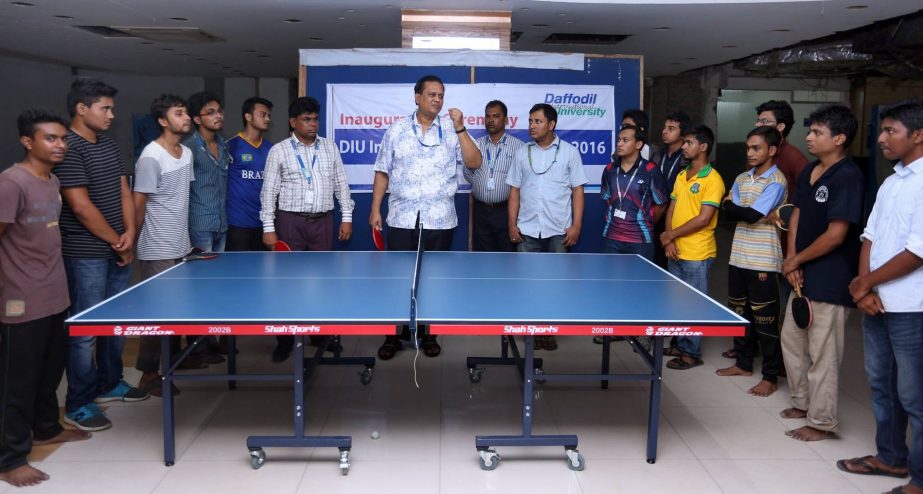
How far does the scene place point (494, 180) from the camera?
5.39 metres

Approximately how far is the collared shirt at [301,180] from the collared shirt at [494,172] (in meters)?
0.99

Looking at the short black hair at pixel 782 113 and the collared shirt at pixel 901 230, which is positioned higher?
the short black hair at pixel 782 113

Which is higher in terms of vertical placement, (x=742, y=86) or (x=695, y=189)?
(x=742, y=86)

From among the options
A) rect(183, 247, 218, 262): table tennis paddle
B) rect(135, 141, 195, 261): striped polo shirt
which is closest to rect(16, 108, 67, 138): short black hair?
rect(135, 141, 195, 261): striped polo shirt

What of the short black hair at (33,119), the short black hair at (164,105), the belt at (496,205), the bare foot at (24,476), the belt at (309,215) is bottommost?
the bare foot at (24,476)

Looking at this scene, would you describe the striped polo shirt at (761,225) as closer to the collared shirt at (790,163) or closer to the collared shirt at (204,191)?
the collared shirt at (790,163)

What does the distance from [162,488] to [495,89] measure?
402cm

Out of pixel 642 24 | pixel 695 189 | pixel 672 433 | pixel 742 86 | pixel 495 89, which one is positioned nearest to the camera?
pixel 672 433

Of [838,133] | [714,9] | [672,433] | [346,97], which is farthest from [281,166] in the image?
[714,9]

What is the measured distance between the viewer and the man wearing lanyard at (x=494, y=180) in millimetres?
5391

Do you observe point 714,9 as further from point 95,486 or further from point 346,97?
point 95,486

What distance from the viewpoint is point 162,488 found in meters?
3.12

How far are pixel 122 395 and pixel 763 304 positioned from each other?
3.56m

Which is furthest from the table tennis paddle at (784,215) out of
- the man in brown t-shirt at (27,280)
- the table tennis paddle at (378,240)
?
the man in brown t-shirt at (27,280)
